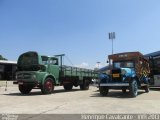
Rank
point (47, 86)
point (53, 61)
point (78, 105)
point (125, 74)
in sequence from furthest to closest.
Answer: point (53, 61) < point (47, 86) < point (125, 74) < point (78, 105)

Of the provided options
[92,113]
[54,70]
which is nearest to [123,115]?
[92,113]

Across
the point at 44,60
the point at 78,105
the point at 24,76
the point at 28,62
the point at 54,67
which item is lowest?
the point at 78,105

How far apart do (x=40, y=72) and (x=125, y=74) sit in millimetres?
5733

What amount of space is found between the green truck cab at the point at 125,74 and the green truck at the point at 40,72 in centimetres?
381

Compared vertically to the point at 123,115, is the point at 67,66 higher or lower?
higher

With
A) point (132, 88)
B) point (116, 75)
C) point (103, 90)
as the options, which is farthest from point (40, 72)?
point (132, 88)

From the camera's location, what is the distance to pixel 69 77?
72.3 ft

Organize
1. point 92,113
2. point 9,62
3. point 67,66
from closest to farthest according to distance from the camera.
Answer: point 92,113 → point 67,66 → point 9,62

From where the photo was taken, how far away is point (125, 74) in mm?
16609

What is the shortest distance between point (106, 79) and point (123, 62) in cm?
187

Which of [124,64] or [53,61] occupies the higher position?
[53,61]

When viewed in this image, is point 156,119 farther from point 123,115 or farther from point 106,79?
point 106,79

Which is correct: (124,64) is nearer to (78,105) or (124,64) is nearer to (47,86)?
(47,86)

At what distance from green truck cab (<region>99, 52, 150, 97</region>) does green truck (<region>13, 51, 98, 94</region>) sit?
3808 millimetres
